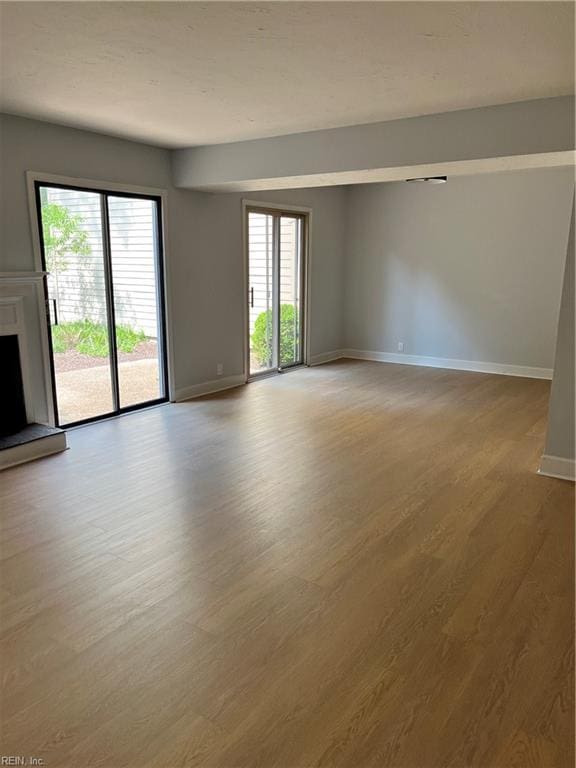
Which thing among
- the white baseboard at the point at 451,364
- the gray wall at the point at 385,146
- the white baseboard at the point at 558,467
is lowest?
the white baseboard at the point at 558,467

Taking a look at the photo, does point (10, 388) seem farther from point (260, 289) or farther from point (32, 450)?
point (260, 289)

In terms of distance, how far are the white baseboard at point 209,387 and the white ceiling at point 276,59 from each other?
2.79 metres

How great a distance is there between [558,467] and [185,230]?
13.7 ft

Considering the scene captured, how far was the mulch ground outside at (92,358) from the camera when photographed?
4.72m

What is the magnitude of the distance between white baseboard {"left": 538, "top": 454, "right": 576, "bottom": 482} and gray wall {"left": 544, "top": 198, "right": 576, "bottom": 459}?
0.10 ft

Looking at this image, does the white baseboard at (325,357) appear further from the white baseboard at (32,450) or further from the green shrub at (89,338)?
the white baseboard at (32,450)

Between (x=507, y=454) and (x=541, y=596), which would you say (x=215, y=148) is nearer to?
(x=507, y=454)

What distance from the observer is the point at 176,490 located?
3.61 metres

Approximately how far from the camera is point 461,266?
291 inches

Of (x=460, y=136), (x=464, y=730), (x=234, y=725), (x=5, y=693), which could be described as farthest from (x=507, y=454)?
(x=5, y=693)

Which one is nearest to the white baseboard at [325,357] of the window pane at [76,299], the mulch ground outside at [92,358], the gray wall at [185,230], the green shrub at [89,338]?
the gray wall at [185,230]

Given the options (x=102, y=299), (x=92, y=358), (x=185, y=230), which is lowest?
(x=92, y=358)

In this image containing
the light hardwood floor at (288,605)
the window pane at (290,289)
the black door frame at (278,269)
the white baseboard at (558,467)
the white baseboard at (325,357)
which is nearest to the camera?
the light hardwood floor at (288,605)

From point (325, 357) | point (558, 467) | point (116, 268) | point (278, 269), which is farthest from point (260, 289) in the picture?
point (558, 467)
